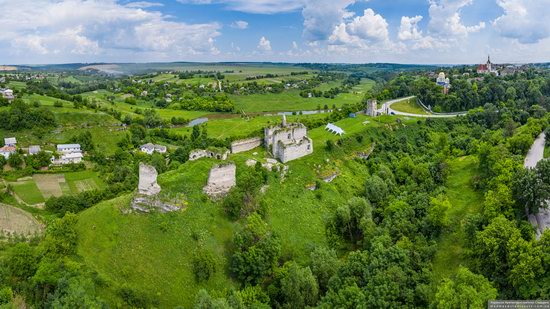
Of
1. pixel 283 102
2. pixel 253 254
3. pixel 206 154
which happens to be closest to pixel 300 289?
pixel 253 254

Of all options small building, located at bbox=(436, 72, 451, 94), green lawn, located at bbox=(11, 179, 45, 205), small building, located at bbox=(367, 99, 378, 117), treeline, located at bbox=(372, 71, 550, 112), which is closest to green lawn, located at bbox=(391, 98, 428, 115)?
treeline, located at bbox=(372, 71, 550, 112)

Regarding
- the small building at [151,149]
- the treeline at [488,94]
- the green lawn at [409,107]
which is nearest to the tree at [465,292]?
the small building at [151,149]

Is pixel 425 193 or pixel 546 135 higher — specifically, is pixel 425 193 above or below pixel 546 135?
below

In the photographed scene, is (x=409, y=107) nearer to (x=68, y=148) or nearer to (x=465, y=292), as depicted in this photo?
(x=465, y=292)

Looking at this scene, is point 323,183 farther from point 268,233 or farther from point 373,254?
point 373,254

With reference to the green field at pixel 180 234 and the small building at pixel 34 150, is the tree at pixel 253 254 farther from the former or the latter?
the small building at pixel 34 150

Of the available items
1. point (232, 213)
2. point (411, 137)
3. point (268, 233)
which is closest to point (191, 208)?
point (232, 213)

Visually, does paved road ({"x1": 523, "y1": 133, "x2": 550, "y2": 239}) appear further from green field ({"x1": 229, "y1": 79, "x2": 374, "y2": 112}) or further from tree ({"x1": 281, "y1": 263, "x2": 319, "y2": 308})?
green field ({"x1": 229, "y1": 79, "x2": 374, "y2": 112})
